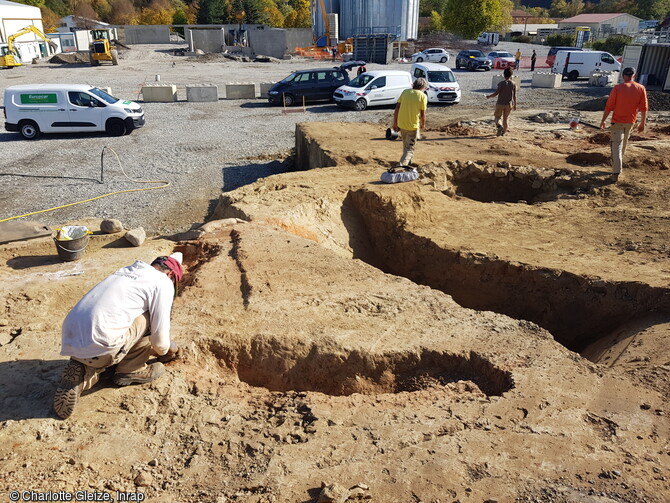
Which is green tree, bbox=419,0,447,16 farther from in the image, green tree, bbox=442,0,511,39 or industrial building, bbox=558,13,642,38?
green tree, bbox=442,0,511,39

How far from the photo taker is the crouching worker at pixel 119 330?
432 centimetres

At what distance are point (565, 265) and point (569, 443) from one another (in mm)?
3757

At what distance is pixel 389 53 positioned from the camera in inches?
1672

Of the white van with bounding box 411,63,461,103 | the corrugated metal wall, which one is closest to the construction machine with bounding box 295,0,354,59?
the corrugated metal wall

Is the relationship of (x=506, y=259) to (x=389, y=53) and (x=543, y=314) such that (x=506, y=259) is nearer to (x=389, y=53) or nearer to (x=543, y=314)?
(x=543, y=314)

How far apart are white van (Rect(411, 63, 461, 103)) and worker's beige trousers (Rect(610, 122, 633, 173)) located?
13.1 meters

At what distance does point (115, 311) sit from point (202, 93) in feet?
73.9

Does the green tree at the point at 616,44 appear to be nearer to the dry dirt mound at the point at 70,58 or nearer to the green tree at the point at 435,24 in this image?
the green tree at the point at 435,24

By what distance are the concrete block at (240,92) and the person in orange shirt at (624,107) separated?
62.7 ft

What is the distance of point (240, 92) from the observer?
25.9m

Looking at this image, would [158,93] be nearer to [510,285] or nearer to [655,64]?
[510,285]

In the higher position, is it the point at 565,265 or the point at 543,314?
the point at 565,265

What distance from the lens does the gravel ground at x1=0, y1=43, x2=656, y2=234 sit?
12.2 meters

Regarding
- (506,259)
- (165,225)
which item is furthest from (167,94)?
(506,259)
